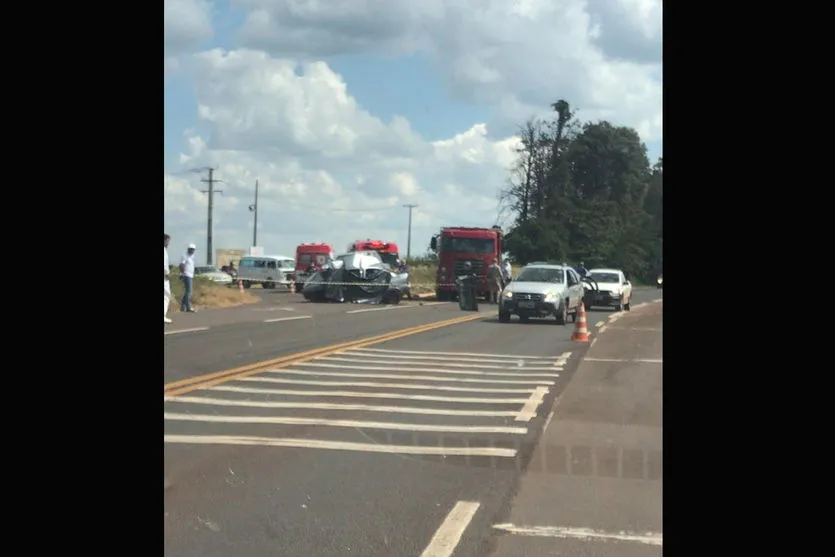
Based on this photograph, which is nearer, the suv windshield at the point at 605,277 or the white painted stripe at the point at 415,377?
the white painted stripe at the point at 415,377

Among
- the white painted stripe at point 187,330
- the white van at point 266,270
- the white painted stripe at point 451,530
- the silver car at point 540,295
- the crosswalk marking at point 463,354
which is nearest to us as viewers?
the white painted stripe at point 451,530

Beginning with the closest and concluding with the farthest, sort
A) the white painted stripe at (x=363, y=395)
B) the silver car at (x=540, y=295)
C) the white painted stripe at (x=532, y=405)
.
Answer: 1. the white painted stripe at (x=532, y=405)
2. the white painted stripe at (x=363, y=395)
3. the silver car at (x=540, y=295)

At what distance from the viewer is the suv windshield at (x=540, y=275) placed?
966 inches

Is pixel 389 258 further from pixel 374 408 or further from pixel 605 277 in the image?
pixel 374 408

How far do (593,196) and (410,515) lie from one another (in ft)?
144

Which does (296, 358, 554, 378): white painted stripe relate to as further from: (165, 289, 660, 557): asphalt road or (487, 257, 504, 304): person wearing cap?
(487, 257, 504, 304): person wearing cap

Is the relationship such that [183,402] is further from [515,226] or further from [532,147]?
[532,147]

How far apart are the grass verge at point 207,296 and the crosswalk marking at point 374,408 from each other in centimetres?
1636

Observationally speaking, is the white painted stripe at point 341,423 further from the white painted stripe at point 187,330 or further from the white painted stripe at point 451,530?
the white painted stripe at point 187,330

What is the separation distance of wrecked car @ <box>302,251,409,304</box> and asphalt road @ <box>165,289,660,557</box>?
56.8 feet

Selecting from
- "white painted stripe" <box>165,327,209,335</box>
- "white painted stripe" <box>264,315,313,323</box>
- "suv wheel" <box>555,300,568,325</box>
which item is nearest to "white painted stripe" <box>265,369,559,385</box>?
"white painted stripe" <box>165,327,209,335</box>

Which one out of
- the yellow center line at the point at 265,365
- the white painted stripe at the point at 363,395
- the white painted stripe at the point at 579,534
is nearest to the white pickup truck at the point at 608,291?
the yellow center line at the point at 265,365

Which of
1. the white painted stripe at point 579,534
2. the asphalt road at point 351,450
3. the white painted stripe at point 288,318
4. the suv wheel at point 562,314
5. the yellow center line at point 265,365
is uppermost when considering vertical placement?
the suv wheel at point 562,314
